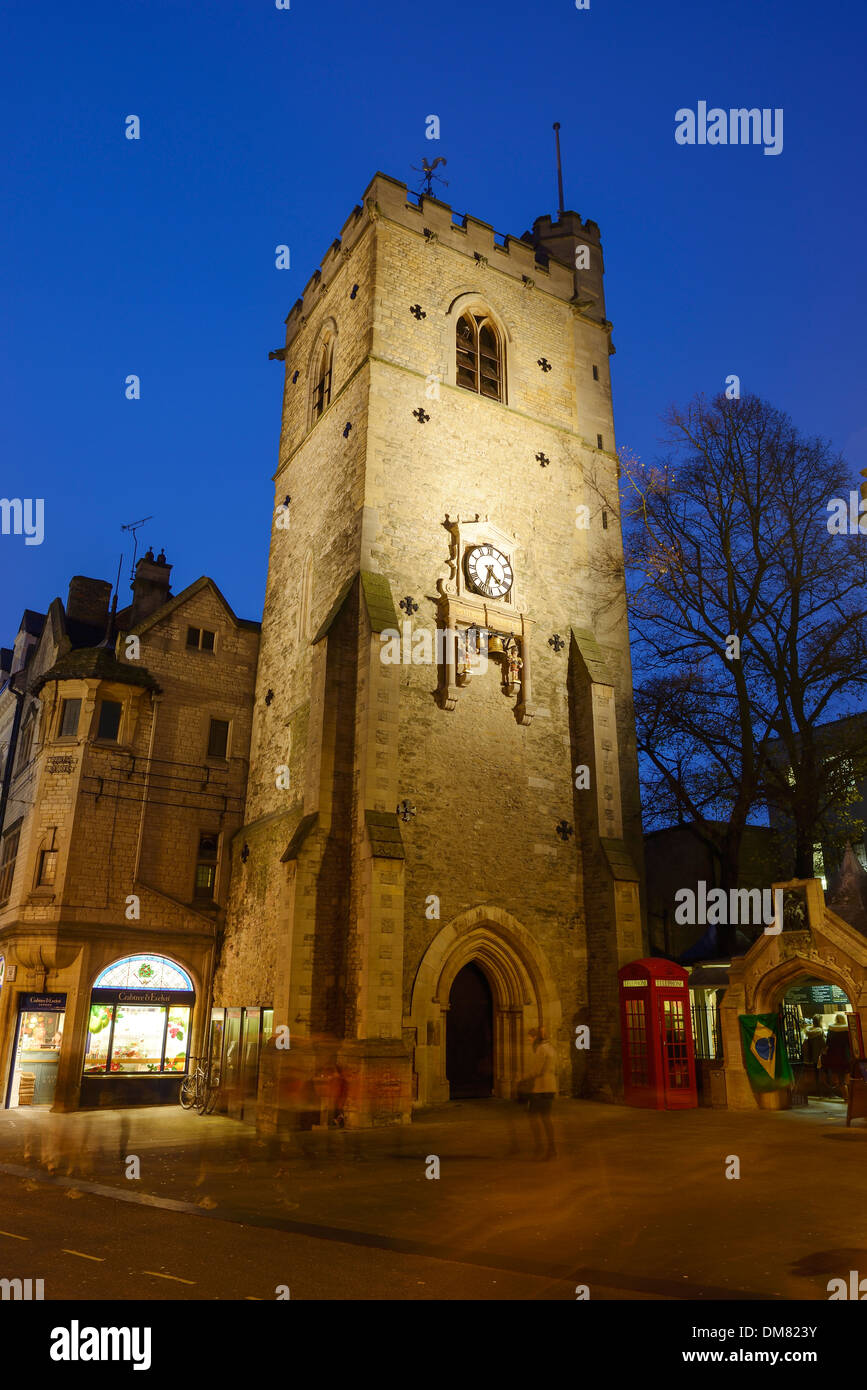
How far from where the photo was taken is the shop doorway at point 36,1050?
2033 centimetres

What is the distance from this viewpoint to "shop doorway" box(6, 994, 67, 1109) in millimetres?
20328

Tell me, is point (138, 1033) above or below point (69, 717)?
below

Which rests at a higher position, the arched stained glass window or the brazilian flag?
the arched stained glass window

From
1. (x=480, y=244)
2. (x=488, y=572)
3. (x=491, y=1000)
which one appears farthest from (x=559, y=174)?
(x=491, y=1000)

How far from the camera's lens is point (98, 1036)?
20.5 m

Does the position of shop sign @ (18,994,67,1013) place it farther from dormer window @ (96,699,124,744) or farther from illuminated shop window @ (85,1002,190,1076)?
dormer window @ (96,699,124,744)

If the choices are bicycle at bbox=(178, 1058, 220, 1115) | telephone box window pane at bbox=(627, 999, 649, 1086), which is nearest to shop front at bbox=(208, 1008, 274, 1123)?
bicycle at bbox=(178, 1058, 220, 1115)

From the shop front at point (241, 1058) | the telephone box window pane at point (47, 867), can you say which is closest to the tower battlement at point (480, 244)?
the telephone box window pane at point (47, 867)

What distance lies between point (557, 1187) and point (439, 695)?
11.0 meters

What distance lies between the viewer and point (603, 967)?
19250mm

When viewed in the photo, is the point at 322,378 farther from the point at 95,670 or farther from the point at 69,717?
the point at 69,717

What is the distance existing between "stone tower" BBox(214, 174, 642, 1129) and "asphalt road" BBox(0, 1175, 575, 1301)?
25.6 feet

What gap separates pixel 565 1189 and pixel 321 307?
914 inches
